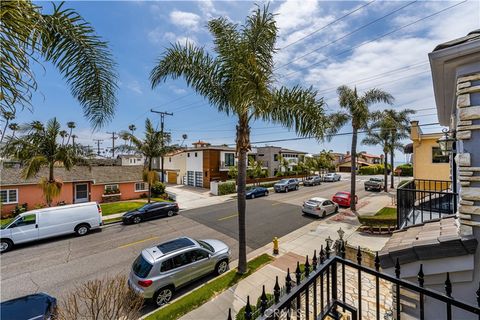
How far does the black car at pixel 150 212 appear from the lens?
47.9 ft

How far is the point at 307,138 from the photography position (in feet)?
24.6

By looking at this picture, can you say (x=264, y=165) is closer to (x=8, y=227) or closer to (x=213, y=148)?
(x=213, y=148)

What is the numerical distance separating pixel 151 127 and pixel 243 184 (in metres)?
14.3

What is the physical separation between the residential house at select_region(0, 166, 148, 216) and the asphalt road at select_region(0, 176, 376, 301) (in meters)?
8.13

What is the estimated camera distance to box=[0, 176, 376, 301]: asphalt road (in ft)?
26.6

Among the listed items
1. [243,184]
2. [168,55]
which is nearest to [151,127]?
[168,55]

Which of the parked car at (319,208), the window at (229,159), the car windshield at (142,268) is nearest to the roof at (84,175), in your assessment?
the window at (229,159)

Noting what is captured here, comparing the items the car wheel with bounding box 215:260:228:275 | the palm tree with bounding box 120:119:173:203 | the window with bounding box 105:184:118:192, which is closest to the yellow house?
the car wheel with bounding box 215:260:228:275

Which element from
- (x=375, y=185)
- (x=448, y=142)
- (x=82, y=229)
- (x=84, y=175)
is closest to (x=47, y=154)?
(x=82, y=229)

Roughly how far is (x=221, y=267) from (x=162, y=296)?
2.41 meters

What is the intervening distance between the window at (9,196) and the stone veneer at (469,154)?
2517cm

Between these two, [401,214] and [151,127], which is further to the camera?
[151,127]

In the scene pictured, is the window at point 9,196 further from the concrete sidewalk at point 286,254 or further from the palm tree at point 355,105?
the palm tree at point 355,105

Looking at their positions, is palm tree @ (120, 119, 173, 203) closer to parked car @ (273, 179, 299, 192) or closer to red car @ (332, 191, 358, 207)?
parked car @ (273, 179, 299, 192)
